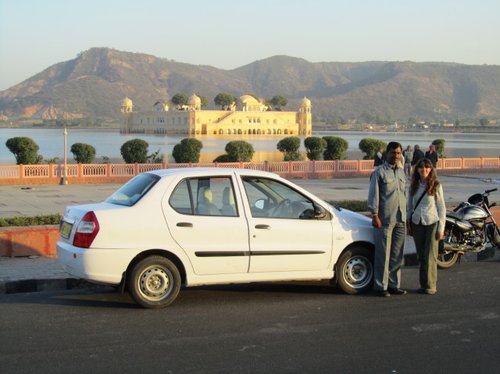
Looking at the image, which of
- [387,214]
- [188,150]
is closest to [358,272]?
[387,214]

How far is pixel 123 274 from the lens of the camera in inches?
289

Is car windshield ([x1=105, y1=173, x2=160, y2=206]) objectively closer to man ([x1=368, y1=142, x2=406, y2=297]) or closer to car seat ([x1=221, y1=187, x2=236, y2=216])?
car seat ([x1=221, y1=187, x2=236, y2=216])

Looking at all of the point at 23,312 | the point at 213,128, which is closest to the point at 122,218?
the point at 23,312

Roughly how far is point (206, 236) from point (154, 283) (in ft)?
2.36

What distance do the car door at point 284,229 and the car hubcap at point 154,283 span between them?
927 mm

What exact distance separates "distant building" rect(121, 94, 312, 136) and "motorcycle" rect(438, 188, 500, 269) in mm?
146601

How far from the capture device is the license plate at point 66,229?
25.0 ft

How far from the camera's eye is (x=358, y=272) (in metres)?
8.36

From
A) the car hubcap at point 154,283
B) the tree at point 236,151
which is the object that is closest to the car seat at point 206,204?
the car hubcap at point 154,283

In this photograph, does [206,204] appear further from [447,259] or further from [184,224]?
[447,259]

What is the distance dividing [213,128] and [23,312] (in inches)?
5969

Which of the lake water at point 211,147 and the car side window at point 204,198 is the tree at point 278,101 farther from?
the car side window at point 204,198

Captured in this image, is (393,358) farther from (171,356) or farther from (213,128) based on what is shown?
(213,128)

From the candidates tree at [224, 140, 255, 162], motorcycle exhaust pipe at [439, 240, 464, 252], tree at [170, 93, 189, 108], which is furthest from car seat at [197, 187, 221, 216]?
tree at [170, 93, 189, 108]
